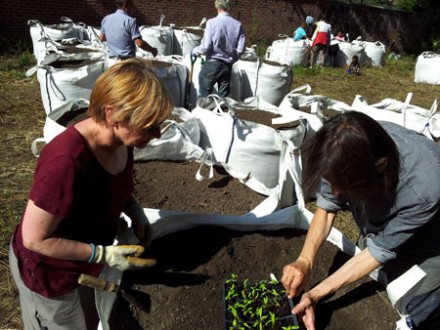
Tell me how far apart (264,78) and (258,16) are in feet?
23.7

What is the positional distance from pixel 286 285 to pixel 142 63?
0.82 m

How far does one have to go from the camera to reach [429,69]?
8.07 metres

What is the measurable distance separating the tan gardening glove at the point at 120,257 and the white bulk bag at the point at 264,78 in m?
3.34

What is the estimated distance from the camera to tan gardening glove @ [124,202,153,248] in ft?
4.43

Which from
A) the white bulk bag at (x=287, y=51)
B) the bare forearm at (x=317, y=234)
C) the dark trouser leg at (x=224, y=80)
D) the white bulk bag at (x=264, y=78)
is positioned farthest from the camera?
the white bulk bag at (x=287, y=51)

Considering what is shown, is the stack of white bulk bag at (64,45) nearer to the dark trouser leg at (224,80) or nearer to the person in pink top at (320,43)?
the dark trouser leg at (224,80)

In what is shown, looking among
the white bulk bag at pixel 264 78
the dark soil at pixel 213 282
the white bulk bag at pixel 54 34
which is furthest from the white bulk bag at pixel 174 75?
the dark soil at pixel 213 282

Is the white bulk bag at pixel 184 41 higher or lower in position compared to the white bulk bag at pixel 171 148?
lower

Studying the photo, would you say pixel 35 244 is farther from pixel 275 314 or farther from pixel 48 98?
pixel 48 98

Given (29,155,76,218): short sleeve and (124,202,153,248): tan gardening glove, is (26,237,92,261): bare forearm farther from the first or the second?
(124,202,153,248): tan gardening glove

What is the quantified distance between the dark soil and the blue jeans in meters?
2.63

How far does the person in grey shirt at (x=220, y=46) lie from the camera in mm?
3771

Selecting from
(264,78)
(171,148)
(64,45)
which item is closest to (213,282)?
(171,148)

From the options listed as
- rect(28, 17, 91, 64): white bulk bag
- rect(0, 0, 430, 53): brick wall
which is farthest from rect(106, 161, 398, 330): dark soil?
rect(0, 0, 430, 53): brick wall
